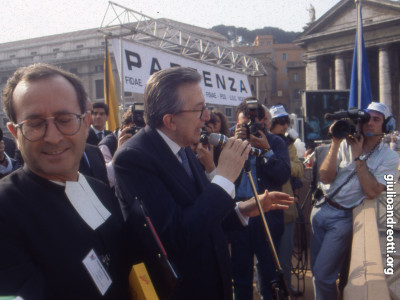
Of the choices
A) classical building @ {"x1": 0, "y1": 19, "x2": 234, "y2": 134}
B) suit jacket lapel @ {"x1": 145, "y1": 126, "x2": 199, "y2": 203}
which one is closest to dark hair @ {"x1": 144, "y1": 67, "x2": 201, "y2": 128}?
suit jacket lapel @ {"x1": 145, "y1": 126, "x2": 199, "y2": 203}

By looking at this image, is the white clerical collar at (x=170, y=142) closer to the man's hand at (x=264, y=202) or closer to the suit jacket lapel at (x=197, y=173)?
the suit jacket lapel at (x=197, y=173)

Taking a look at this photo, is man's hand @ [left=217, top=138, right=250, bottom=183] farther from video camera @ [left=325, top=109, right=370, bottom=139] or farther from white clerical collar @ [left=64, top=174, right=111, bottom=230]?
video camera @ [left=325, top=109, right=370, bottom=139]

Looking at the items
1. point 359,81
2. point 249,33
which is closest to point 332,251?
point 359,81

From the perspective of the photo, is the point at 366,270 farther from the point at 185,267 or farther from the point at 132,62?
the point at 132,62

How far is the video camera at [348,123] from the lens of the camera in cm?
310

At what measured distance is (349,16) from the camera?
36.5 meters

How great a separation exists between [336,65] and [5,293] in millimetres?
39524

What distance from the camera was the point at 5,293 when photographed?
98 centimetres

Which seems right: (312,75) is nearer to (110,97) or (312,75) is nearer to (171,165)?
(110,97)

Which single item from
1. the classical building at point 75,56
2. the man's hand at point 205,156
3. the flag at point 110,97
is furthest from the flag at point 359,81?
the classical building at point 75,56

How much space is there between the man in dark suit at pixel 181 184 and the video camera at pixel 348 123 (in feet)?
5.10

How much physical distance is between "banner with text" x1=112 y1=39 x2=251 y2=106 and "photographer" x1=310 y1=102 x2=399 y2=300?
4354 mm

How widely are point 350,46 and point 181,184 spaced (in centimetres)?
3883

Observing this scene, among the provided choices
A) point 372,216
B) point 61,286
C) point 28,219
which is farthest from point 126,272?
point 372,216
